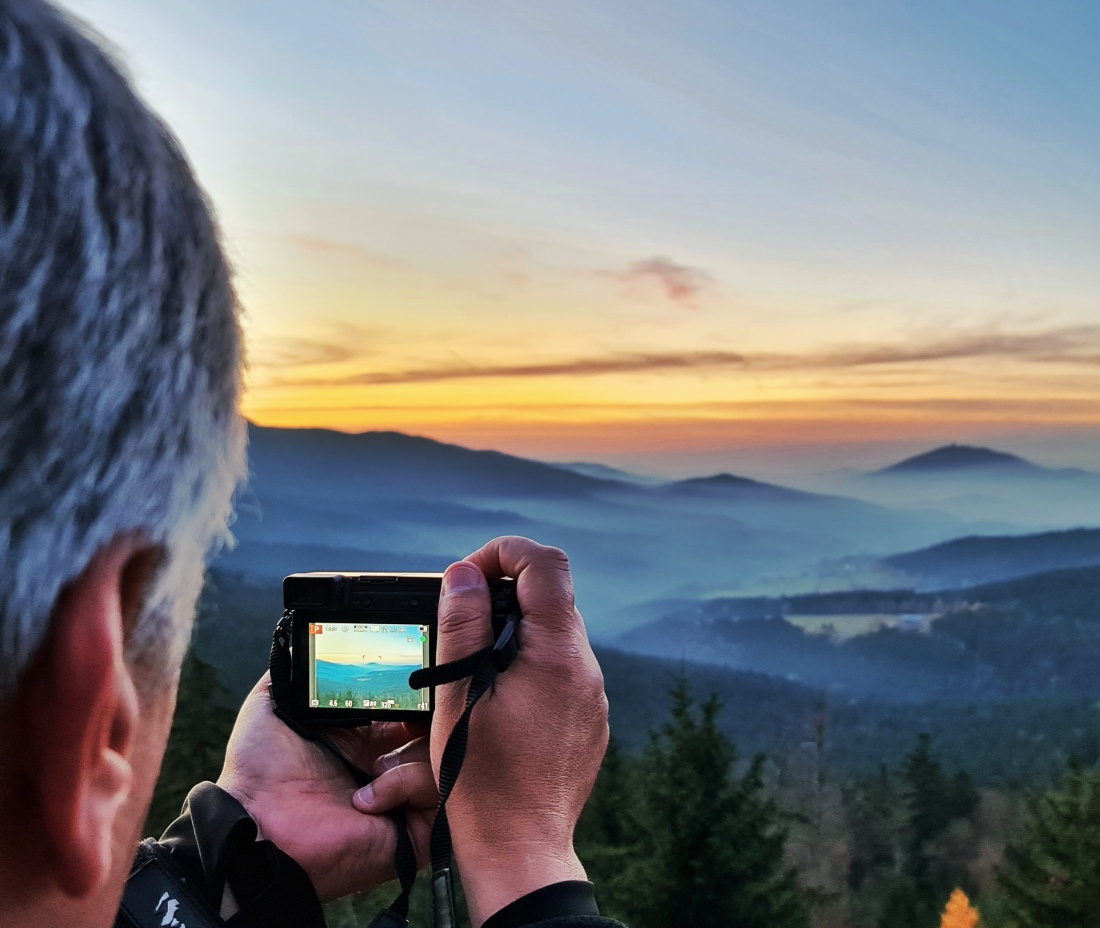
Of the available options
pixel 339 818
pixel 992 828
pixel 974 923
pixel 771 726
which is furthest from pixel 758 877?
pixel 771 726

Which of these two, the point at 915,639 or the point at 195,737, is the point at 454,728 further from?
the point at 915,639

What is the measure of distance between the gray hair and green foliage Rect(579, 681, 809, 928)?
26.4 meters

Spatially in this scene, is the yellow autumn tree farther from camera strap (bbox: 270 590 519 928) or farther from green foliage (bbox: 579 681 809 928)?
camera strap (bbox: 270 590 519 928)

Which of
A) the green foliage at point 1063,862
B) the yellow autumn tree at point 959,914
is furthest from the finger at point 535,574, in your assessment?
the yellow autumn tree at point 959,914

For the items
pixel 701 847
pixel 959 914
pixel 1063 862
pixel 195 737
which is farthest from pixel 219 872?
pixel 959 914

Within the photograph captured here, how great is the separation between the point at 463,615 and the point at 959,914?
141 feet

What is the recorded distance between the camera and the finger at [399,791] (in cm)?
177

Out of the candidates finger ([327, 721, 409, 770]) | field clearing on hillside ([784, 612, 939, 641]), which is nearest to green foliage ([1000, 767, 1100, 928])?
→ finger ([327, 721, 409, 770])

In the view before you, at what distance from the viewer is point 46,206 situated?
61 cm

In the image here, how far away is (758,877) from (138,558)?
2926 centimetres

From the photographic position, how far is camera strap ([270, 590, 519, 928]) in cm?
121

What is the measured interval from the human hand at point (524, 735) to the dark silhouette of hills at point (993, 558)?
10600 centimetres

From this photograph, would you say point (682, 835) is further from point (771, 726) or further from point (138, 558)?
point (771, 726)

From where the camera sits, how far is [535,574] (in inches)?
61.2
